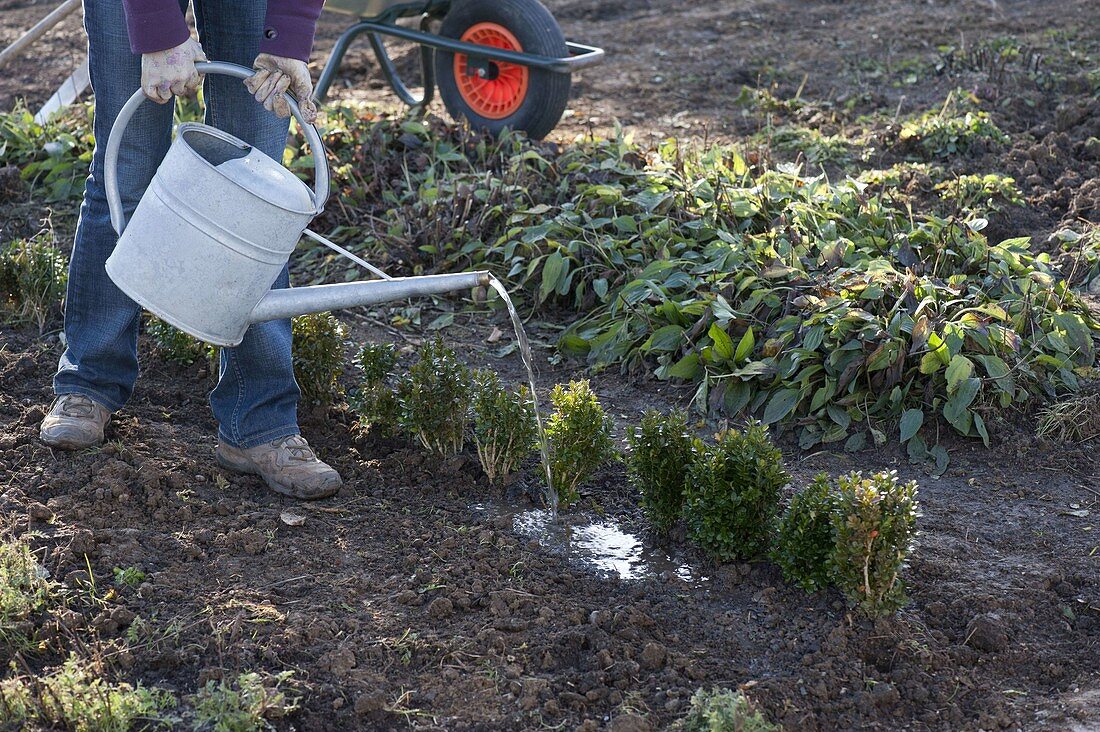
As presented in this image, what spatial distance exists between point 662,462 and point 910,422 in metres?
0.84

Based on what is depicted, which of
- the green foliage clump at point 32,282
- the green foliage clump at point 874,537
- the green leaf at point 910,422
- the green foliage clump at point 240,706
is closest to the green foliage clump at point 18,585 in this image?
the green foliage clump at point 240,706

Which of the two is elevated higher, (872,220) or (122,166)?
(122,166)

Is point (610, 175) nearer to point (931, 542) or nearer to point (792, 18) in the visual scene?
point (931, 542)

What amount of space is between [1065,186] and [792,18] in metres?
3.33

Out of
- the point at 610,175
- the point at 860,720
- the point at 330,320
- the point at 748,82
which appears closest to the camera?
the point at 860,720

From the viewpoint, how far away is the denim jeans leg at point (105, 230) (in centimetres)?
237

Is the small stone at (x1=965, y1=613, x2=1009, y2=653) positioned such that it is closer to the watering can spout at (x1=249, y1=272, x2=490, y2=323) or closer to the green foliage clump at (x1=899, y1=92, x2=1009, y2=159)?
the watering can spout at (x1=249, y1=272, x2=490, y2=323)

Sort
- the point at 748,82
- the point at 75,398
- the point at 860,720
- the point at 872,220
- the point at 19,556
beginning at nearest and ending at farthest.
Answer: the point at 860,720 < the point at 19,556 < the point at 75,398 < the point at 872,220 < the point at 748,82

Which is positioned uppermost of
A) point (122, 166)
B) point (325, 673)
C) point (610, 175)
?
point (122, 166)

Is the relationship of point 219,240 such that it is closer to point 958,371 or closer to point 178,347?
point 178,347

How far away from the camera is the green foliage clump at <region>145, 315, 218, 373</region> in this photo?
3186 millimetres

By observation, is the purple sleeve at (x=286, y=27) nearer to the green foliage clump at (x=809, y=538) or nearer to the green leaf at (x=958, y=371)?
the green foliage clump at (x=809, y=538)

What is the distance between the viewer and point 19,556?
2189 mm

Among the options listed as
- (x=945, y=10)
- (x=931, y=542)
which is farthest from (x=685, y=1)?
(x=931, y=542)
